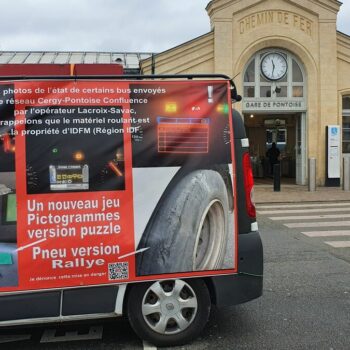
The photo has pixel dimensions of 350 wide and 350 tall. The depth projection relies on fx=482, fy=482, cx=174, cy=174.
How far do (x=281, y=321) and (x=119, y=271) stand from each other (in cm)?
181

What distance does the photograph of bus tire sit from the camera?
3.90 meters

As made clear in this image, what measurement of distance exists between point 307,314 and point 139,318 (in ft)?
6.20

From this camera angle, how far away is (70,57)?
80.4 ft

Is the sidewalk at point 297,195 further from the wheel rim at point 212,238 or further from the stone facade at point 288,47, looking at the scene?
the wheel rim at point 212,238

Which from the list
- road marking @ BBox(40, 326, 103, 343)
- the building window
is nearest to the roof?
the building window

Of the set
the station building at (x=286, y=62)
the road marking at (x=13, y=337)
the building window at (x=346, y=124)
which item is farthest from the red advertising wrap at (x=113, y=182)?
the building window at (x=346, y=124)

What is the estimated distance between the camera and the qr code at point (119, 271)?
3.85m

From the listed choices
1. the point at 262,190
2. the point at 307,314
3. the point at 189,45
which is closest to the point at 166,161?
the point at 307,314

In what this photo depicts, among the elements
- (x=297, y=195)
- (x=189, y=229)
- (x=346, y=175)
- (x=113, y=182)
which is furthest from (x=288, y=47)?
(x=113, y=182)

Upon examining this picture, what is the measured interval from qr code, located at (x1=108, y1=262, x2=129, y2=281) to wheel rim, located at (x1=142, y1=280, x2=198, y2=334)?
0.25 meters

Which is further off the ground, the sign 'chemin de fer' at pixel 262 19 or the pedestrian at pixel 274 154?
the sign 'chemin de fer' at pixel 262 19

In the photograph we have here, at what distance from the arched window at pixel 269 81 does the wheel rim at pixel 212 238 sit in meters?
15.7

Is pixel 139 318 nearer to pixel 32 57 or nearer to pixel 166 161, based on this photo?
pixel 166 161

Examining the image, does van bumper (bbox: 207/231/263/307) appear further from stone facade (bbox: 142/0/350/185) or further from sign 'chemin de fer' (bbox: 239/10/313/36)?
sign 'chemin de fer' (bbox: 239/10/313/36)
